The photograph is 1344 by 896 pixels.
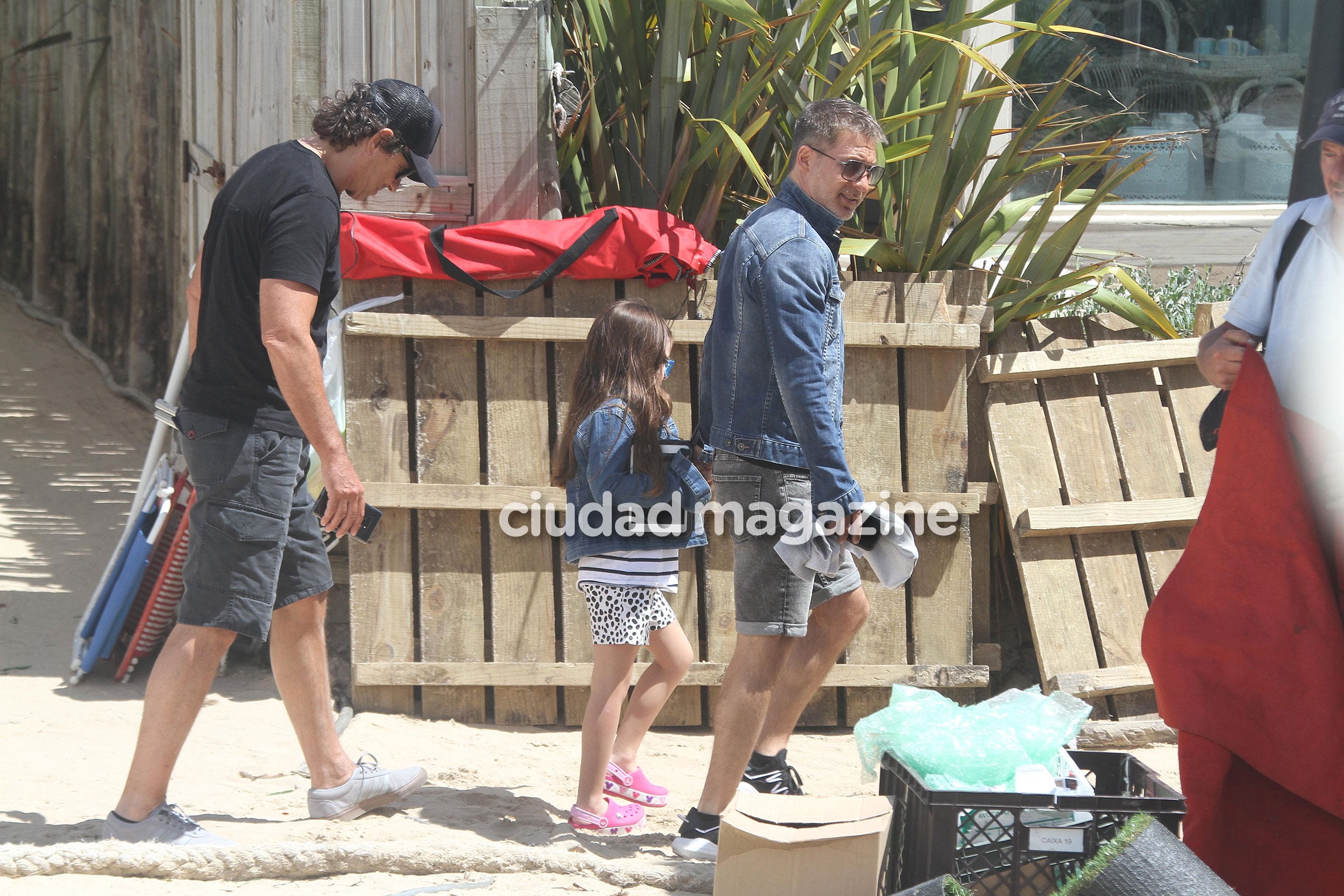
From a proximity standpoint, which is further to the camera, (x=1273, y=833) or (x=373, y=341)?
(x=373, y=341)

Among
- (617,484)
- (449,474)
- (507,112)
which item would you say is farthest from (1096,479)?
(507,112)

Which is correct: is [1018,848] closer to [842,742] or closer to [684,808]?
[684,808]

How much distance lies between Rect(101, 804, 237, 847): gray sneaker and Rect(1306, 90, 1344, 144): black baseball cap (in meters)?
2.80

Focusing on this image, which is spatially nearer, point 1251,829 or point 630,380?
point 1251,829

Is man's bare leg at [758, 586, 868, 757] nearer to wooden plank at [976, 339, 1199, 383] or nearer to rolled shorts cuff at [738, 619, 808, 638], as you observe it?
rolled shorts cuff at [738, 619, 808, 638]

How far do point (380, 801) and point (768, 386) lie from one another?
1.52 m

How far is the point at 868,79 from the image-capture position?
4234mm

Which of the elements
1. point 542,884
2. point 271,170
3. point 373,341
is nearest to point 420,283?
point 373,341

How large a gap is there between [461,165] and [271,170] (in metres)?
Result: 1.44

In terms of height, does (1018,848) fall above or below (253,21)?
below

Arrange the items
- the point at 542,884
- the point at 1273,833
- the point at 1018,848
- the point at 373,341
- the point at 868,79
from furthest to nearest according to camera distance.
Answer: the point at 868,79 → the point at 373,341 → the point at 542,884 → the point at 1273,833 → the point at 1018,848

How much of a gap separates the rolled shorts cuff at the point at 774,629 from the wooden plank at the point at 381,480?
146cm

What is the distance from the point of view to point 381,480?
156 inches

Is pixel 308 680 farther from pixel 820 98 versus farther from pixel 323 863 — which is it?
pixel 820 98
